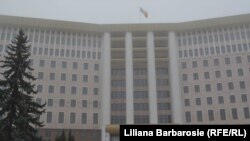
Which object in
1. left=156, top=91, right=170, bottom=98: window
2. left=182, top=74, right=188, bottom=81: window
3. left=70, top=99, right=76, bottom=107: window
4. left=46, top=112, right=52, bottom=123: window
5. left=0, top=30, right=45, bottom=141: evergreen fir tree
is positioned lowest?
left=0, top=30, right=45, bottom=141: evergreen fir tree

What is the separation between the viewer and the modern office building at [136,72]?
202 feet

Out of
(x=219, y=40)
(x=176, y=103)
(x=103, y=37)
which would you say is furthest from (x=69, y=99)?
(x=219, y=40)

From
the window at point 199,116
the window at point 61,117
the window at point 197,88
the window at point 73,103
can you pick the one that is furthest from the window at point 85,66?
the window at point 199,116

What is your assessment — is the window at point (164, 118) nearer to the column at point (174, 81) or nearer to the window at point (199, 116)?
the column at point (174, 81)

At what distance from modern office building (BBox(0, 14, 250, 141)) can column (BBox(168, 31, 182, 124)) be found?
7.7 inches

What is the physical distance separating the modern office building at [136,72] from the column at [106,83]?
7.9 inches

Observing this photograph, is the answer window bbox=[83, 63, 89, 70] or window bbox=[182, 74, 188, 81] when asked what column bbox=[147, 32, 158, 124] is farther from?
window bbox=[83, 63, 89, 70]

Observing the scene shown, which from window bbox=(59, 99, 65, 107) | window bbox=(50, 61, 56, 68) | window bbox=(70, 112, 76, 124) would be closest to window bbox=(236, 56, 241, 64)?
window bbox=(70, 112, 76, 124)

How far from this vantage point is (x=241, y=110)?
197 ft

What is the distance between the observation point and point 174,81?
210 feet

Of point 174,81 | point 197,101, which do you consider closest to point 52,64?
point 174,81

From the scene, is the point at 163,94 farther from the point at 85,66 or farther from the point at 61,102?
the point at 61,102

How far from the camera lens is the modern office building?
A: 61.7 metres

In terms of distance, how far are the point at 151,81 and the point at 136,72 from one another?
15.9ft
